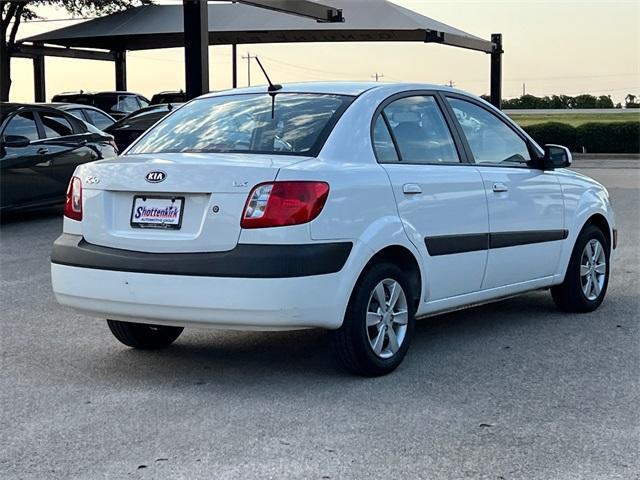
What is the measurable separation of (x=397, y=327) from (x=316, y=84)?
65.6 inches

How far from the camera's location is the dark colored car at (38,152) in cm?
1309

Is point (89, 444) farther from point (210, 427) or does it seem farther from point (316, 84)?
point (316, 84)

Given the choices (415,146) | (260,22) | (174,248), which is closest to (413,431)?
(174,248)

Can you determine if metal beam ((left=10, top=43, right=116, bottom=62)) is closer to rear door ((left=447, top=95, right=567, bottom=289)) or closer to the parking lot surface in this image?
the parking lot surface

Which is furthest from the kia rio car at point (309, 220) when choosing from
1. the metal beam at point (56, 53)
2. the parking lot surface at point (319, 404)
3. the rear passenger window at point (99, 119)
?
the metal beam at point (56, 53)

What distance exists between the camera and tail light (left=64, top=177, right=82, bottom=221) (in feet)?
19.3

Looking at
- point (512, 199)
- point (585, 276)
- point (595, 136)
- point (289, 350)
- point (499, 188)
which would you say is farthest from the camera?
point (595, 136)

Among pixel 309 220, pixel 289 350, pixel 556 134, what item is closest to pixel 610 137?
pixel 556 134

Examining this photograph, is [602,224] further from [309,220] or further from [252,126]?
[309,220]

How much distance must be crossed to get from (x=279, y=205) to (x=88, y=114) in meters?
13.0

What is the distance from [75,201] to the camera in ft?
19.4

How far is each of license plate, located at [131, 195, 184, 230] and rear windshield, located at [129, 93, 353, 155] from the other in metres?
0.55

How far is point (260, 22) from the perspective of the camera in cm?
2533

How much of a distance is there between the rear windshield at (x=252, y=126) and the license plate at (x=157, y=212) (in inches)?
21.8
